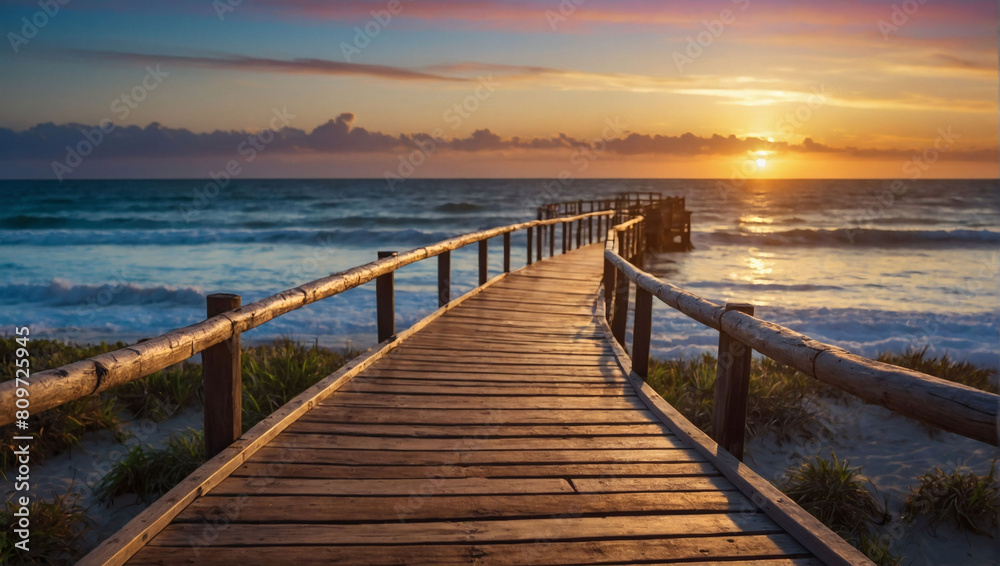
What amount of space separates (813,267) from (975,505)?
2293 cm

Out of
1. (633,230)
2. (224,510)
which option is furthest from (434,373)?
(633,230)

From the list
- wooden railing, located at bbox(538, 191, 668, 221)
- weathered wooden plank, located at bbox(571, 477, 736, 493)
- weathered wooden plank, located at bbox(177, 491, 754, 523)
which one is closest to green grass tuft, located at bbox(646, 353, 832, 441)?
weathered wooden plank, located at bbox(571, 477, 736, 493)

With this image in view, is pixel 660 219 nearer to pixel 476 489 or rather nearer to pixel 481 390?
pixel 481 390

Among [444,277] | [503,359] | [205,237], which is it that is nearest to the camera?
[503,359]

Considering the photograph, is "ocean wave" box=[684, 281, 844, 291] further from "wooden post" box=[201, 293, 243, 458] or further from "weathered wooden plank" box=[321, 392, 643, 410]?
"wooden post" box=[201, 293, 243, 458]

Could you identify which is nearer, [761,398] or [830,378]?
[830,378]

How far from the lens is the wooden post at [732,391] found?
2.82m

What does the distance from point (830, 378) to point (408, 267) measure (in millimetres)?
20326

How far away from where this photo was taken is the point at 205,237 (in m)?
33.1

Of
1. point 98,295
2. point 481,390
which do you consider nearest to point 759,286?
point 481,390

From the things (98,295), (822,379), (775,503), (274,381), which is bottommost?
(98,295)

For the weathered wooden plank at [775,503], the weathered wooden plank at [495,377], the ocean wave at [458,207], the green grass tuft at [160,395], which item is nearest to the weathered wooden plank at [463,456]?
the weathered wooden plank at [775,503]

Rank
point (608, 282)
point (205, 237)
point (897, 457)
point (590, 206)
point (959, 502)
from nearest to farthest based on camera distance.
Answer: point (959, 502)
point (897, 457)
point (608, 282)
point (590, 206)
point (205, 237)

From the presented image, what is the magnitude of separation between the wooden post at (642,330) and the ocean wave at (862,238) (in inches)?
1273
